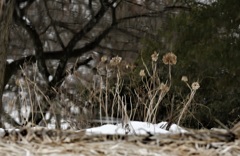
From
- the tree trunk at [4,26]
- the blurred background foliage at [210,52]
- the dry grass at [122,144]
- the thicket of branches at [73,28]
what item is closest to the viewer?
the dry grass at [122,144]

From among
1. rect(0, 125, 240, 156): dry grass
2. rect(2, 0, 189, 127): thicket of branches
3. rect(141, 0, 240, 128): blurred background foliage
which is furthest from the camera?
rect(2, 0, 189, 127): thicket of branches

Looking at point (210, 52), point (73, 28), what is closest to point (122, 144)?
point (210, 52)

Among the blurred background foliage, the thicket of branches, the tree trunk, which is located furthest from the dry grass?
the thicket of branches

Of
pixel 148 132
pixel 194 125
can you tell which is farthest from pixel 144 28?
pixel 148 132

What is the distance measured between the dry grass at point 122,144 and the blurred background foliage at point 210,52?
6.74m

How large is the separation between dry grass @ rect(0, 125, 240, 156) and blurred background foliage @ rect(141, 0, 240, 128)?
674 centimetres

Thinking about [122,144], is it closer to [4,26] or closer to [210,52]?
[4,26]

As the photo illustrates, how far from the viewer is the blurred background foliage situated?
8.21m

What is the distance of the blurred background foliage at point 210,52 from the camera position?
26.9ft

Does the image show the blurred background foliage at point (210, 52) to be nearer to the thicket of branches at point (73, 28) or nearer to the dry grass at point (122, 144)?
the thicket of branches at point (73, 28)

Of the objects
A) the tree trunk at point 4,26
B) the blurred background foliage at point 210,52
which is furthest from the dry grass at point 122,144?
the blurred background foliage at point 210,52

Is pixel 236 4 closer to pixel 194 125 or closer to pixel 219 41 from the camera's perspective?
pixel 219 41

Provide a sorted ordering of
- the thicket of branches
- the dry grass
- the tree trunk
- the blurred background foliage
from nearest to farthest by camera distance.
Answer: the dry grass → the tree trunk → the blurred background foliage → the thicket of branches

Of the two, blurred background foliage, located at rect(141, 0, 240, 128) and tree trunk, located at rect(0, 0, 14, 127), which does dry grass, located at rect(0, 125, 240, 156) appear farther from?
blurred background foliage, located at rect(141, 0, 240, 128)
